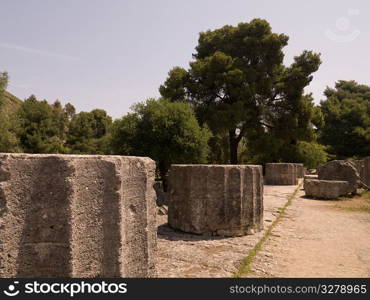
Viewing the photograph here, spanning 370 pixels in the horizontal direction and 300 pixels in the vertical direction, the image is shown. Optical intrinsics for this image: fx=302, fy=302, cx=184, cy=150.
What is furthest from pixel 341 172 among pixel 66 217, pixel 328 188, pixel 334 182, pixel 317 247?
pixel 66 217

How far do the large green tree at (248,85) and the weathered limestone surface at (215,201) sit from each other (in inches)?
517

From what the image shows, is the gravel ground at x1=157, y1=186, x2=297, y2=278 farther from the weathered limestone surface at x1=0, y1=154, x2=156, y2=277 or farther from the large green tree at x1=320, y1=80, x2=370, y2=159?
the large green tree at x1=320, y1=80, x2=370, y2=159

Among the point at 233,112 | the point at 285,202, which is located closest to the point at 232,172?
the point at 285,202

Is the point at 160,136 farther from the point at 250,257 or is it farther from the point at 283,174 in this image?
the point at 283,174

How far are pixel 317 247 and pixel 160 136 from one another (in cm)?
685

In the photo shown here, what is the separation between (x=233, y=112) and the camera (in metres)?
18.6

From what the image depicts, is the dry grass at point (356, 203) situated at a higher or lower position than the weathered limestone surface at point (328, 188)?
lower

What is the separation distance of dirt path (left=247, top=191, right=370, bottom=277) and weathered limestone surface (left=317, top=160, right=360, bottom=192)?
13.2 ft

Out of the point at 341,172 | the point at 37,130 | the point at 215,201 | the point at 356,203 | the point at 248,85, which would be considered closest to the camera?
the point at 215,201

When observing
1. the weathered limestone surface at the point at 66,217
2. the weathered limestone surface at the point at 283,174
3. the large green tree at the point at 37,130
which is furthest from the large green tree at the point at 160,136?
the large green tree at the point at 37,130

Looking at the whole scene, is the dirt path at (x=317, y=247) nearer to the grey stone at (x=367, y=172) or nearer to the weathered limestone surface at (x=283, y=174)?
the grey stone at (x=367, y=172)

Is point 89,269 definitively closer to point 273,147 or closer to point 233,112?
point 233,112

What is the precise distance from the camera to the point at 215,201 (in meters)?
5.68

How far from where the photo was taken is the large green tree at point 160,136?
10.8 meters
